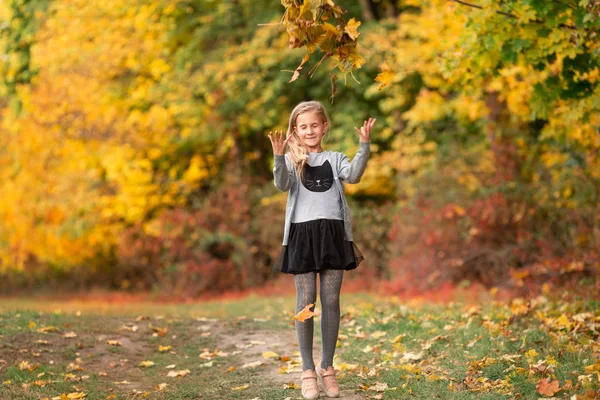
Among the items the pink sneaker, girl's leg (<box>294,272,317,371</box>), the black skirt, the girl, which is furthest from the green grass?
the black skirt

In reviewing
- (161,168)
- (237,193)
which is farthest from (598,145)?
(161,168)

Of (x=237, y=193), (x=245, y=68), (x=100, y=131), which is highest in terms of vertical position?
(x=245, y=68)

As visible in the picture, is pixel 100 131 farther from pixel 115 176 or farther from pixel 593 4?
pixel 593 4

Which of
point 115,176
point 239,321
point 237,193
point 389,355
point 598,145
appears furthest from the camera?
point 237,193

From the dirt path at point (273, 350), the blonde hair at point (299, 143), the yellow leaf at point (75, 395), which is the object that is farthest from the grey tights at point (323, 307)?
the yellow leaf at point (75, 395)

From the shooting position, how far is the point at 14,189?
18.2 m

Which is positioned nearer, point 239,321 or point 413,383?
point 413,383

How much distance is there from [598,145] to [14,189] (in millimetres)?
13413

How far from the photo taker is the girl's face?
5.27m

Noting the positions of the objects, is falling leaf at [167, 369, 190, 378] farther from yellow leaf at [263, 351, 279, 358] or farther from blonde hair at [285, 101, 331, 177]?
blonde hair at [285, 101, 331, 177]

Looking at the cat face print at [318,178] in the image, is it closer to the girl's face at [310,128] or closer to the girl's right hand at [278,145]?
the girl's face at [310,128]

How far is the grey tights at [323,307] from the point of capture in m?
5.12

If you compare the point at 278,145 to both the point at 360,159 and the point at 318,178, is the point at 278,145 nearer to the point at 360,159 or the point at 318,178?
the point at 318,178

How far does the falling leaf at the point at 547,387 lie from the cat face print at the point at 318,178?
6.20 ft
